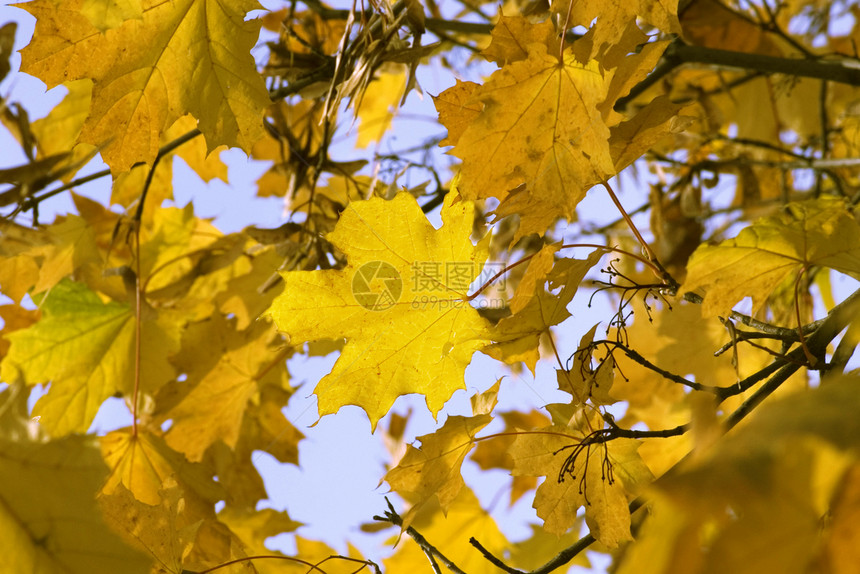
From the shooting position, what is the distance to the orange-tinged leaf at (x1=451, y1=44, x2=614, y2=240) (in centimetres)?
88

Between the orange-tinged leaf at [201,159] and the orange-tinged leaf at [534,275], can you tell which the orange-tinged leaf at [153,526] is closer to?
the orange-tinged leaf at [534,275]

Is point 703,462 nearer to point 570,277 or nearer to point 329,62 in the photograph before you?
point 570,277

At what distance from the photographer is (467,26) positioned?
1378mm

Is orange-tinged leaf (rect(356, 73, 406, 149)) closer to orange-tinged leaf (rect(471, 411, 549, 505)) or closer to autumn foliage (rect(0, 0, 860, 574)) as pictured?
autumn foliage (rect(0, 0, 860, 574))

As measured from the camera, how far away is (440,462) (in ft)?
3.24

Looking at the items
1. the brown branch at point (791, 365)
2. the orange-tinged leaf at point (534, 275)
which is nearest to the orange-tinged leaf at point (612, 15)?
the orange-tinged leaf at point (534, 275)

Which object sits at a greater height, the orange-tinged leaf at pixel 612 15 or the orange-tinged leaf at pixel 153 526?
the orange-tinged leaf at pixel 612 15

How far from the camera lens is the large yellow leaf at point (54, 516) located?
2.56ft

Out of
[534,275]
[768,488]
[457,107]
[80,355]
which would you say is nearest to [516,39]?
[457,107]

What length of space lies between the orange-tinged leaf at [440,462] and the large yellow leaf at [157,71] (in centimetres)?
51

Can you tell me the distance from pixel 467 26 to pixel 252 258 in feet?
2.37

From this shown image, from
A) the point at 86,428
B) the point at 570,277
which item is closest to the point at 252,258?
the point at 86,428

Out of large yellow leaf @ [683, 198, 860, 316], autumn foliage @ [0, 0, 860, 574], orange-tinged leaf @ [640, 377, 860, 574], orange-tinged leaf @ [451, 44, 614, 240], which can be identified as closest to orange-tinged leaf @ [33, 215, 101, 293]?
autumn foliage @ [0, 0, 860, 574]

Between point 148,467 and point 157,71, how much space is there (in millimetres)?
801
